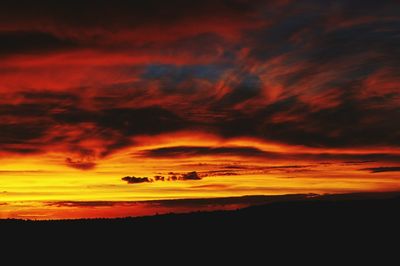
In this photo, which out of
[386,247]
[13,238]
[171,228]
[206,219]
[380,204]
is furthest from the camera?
[380,204]

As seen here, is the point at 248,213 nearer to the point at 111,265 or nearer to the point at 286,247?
the point at 286,247

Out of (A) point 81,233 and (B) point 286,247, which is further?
(A) point 81,233

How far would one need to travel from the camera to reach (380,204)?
47.2 meters

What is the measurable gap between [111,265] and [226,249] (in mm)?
7298

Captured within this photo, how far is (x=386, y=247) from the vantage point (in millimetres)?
32938

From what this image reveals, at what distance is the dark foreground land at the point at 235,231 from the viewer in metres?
34.5

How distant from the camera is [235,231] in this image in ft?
127

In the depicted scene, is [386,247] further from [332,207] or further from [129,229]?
[129,229]

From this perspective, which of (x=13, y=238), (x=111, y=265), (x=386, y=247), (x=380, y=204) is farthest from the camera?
(x=380, y=204)

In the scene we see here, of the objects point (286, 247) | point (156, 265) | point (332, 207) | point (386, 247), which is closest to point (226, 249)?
point (286, 247)

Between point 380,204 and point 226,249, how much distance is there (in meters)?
18.9

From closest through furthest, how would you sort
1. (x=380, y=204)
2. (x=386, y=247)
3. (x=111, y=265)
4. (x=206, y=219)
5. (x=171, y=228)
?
(x=111, y=265) < (x=386, y=247) < (x=171, y=228) < (x=206, y=219) < (x=380, y=204)

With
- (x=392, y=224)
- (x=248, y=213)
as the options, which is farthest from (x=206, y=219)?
(x=392, y=224)

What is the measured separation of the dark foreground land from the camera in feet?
113
